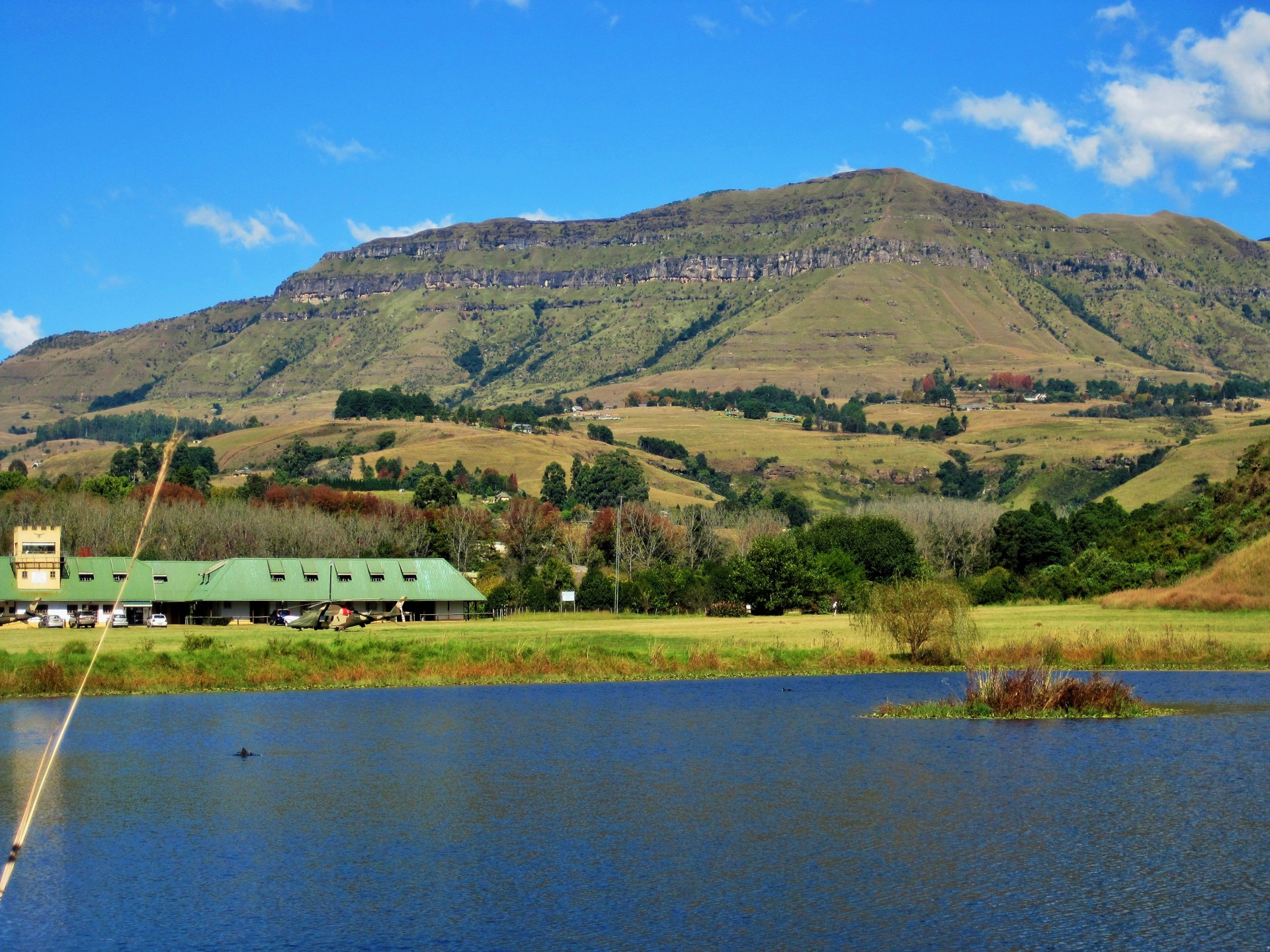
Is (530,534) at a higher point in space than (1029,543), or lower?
higher

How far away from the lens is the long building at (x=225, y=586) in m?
94.0

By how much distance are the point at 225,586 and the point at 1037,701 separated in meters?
67.9

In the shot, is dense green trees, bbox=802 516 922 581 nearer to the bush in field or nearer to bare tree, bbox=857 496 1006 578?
bare tree, bbox=857 496 1006 578

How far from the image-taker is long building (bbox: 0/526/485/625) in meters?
94.0

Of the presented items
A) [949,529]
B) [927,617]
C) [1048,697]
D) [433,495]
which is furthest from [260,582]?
[949,529]

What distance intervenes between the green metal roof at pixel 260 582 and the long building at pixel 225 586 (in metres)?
0.08

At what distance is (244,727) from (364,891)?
21.5 m

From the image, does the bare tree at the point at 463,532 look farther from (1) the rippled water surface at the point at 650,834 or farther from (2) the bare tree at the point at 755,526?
→ (1) the rippled water surface at the point at 650,834

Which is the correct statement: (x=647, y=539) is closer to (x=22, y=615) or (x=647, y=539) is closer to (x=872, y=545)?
(x=872, y=545)

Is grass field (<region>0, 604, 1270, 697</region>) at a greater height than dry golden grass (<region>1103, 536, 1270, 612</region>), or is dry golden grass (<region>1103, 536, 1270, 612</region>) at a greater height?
dry golden grass (<region>1103, 536, 1270, 612</region>)

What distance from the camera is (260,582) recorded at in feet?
316

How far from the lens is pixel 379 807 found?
29.8 metres

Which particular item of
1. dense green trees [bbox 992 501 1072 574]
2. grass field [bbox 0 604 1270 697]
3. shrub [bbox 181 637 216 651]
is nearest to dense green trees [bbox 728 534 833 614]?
grass field [bbox 0 604 1270 697]

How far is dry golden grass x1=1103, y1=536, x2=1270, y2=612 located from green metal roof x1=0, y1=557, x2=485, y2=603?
1804 inches
